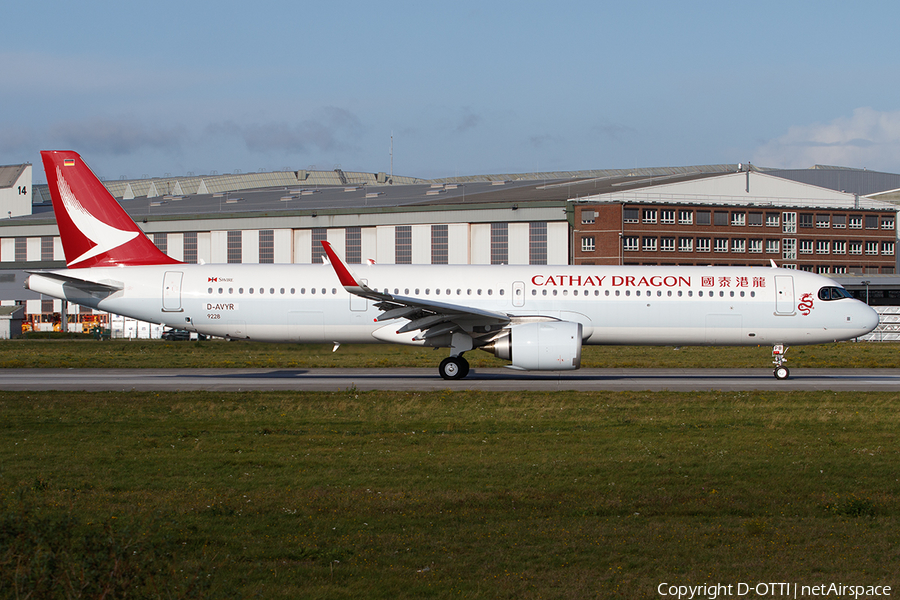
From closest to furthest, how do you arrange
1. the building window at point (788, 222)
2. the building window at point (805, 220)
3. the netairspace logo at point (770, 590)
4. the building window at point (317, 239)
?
the netairspace logo at point (770, 590)
the building window at point (317, 239)
the building window at point (788, 222)
the building window at point (805, 220)

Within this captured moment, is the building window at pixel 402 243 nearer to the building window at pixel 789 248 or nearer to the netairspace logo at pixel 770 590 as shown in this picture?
the building window at pixel 789 248

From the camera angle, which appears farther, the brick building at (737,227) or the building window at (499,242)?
the brick building at (737,227)

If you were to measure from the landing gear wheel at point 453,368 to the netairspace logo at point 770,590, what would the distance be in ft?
62.9

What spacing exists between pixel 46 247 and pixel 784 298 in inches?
2807

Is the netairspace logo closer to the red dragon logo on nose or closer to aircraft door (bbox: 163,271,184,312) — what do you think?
the red dragon logo on nose

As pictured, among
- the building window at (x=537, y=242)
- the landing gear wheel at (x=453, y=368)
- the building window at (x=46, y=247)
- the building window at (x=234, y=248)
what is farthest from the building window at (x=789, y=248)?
the building window at (x=46, y=247)

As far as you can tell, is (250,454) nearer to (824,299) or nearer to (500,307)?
(500,307)

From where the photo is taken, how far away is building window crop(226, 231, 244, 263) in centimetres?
7338

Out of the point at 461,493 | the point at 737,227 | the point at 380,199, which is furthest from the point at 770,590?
the point at 737,227

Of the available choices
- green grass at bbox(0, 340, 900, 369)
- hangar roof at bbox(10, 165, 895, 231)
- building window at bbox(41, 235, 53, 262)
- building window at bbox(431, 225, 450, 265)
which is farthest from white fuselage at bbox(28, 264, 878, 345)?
building window at bbox(41, 235, 53, 262)

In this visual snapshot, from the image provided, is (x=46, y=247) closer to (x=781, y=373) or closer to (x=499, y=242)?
(x=499, y=242)

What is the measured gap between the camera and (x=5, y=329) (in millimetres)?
63062

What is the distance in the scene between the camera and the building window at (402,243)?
69875mm

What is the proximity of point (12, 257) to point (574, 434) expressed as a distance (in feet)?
257
